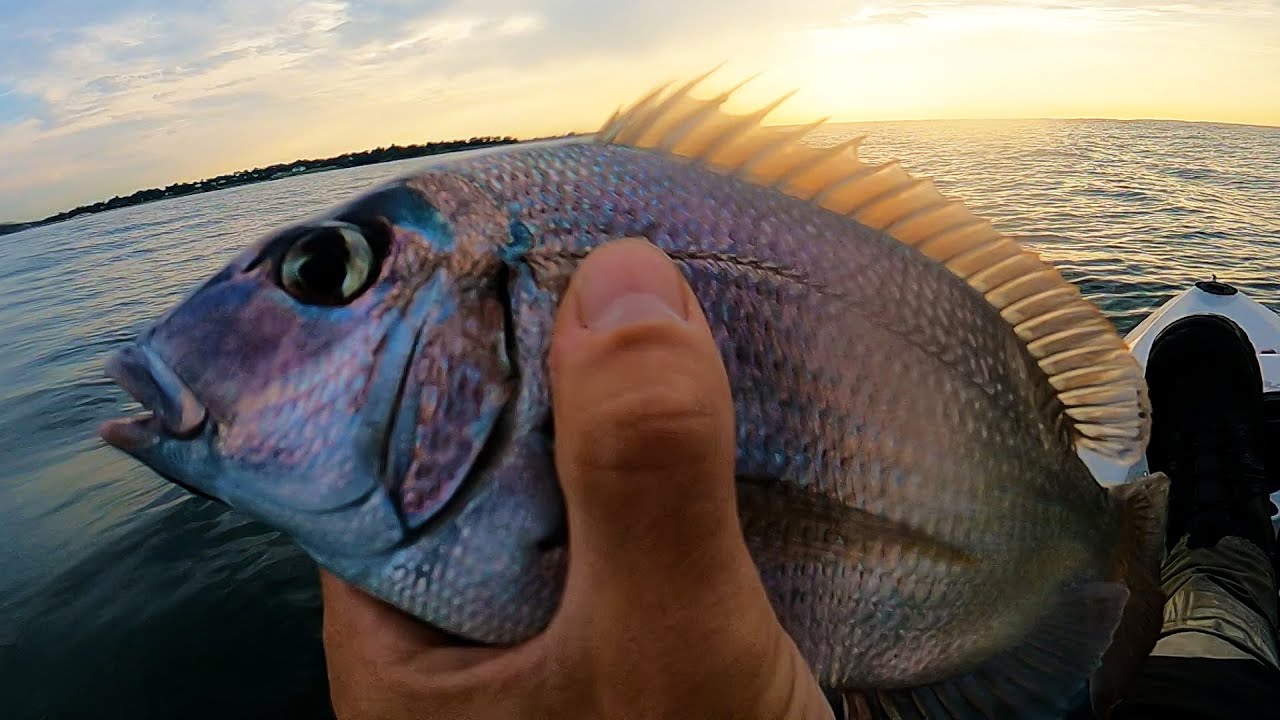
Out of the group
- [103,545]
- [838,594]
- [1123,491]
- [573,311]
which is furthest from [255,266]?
[103,545]

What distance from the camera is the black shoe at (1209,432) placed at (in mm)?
4715

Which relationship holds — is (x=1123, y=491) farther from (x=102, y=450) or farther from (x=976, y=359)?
(x=102, y=450)

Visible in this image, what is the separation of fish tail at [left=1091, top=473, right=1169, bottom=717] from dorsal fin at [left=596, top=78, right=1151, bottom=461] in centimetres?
22

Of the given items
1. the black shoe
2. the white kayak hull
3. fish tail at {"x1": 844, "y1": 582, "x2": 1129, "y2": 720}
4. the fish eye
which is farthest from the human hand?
the white kayak hull

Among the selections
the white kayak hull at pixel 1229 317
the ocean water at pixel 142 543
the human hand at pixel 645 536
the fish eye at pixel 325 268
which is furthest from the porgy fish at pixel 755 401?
the white kayak hull at pixel 1229 317

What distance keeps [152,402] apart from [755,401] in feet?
3.68

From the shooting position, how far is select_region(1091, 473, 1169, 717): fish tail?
1908mm

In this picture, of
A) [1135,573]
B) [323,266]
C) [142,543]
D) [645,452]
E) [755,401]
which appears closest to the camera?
[645,452]

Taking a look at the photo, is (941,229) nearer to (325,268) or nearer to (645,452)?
(645,452)

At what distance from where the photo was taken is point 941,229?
67.4 inches

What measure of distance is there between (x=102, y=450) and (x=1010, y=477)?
9.91 metres

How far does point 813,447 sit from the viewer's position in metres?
1.41

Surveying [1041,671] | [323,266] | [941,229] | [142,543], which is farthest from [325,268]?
[142,543]

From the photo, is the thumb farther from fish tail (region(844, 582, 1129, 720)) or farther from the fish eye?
fish tail (region(844, 582, 1129, 720))
